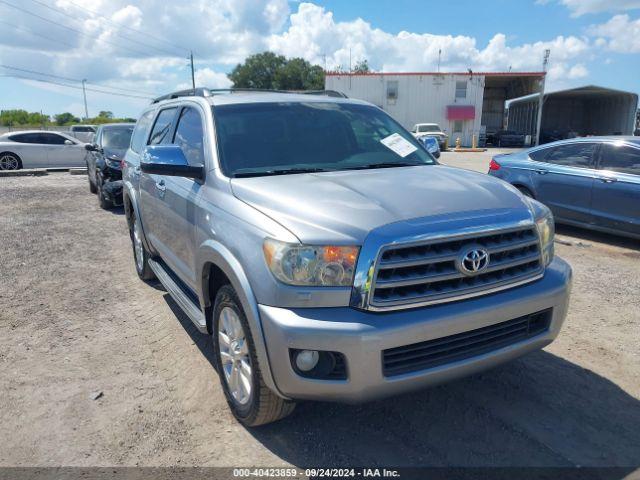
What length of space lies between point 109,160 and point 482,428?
984cm

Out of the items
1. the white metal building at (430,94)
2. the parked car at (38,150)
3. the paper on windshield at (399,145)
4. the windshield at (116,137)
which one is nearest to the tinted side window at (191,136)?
the paper on windshield at (399,145)

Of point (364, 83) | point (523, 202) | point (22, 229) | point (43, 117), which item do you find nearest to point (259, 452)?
point (523, 202)

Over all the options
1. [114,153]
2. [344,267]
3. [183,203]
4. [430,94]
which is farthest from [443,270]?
[430,94]

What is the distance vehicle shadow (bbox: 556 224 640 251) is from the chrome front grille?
5336mm

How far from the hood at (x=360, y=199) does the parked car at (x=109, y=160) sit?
8.21 m

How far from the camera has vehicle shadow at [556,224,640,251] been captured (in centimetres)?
728

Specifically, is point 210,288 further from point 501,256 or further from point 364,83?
point 364,83

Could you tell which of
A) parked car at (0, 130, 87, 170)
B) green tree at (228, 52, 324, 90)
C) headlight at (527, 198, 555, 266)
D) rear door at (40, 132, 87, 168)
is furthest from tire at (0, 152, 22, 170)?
green tree at (228, 52, 324, 90)

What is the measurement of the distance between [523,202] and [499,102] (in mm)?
56349

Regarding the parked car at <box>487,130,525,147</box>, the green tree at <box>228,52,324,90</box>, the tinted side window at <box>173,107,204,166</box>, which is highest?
the green tree at <box>228,52,324,90</box>

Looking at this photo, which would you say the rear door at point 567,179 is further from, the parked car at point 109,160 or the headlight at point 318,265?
the parked car at point 109,160

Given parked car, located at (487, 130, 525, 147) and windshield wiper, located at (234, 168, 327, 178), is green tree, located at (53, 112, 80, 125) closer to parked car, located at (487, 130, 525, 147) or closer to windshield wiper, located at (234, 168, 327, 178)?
parked car, located at (487, 130, 525, 147)

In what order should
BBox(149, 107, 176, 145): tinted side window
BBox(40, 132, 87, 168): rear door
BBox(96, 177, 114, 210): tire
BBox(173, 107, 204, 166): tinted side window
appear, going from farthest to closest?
BBox(40, 132, 87, 168): rear door, BBox(96, 177, 114, 210): tire, BBox(149, 107, 176, 145): tinted side window, BBox(173, 107, 204, 166): tinted side window

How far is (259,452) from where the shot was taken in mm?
2840
